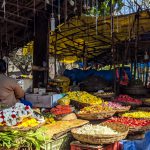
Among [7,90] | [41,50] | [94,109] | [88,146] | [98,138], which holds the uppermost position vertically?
[41,50]

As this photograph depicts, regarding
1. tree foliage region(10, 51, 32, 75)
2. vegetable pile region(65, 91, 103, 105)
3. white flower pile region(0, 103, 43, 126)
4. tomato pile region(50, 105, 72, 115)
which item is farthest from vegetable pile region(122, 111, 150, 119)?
tree foliage region(10, 51, 32, 75)

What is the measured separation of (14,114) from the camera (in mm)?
5016

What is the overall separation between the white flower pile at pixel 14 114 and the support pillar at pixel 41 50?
330cm

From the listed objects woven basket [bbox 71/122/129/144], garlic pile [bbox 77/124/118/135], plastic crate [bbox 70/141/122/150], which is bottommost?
plastic crate [bbox 70/141/122/150]

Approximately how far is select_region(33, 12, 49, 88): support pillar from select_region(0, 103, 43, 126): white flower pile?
3.30 metres

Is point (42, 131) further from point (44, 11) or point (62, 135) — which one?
point (44, 11)

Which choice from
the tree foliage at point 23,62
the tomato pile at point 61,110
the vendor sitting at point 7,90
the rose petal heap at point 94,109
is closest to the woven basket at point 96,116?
the rose petal heap at point 94,109

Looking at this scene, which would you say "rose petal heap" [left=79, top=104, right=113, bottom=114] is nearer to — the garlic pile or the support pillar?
the garlic pile

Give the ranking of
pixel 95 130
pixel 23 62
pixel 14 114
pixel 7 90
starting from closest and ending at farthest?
pixel 14 114 → pixel 95 130 → pixel 7 90 → pixel 23 62

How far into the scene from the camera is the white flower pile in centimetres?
489

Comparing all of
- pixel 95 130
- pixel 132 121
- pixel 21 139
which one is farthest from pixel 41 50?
pixel 21 139

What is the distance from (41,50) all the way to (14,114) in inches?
159

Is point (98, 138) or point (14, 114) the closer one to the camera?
point (98, 138)

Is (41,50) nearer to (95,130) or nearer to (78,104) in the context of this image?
(78,104)
